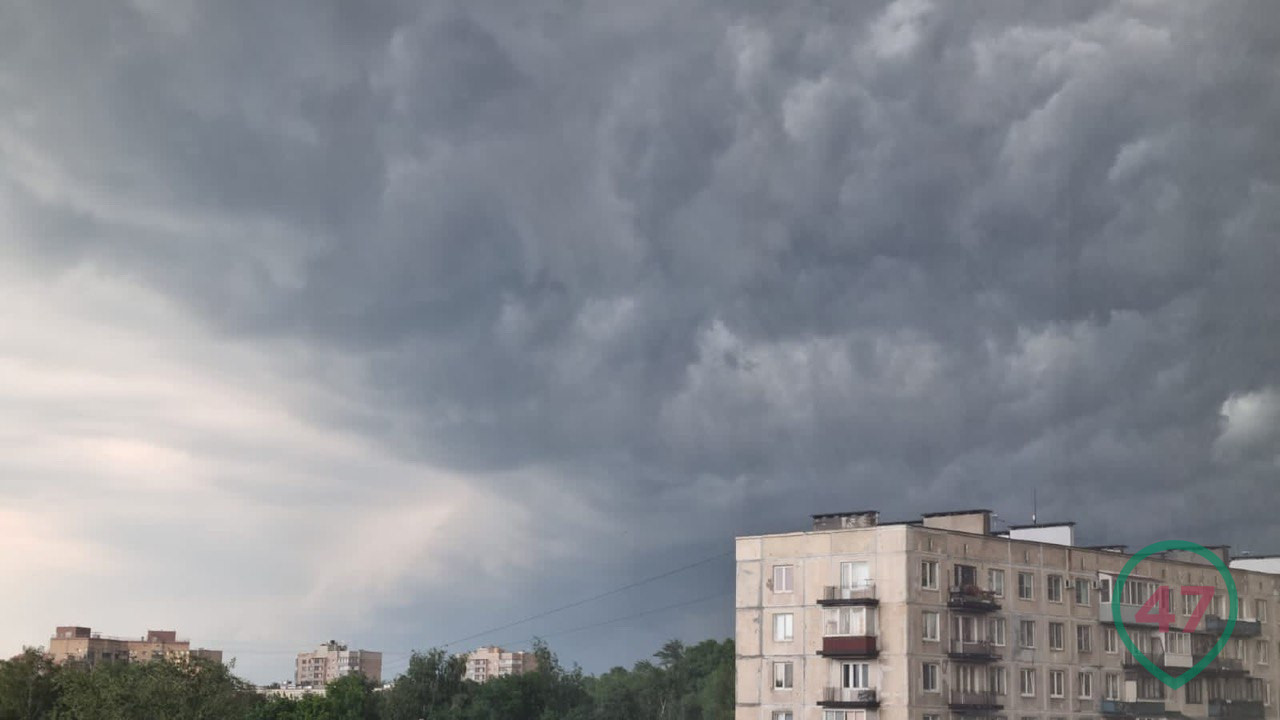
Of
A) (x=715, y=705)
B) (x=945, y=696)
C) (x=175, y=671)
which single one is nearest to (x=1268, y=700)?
(x=945, y=696)

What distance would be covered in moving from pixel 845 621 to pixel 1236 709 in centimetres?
4889

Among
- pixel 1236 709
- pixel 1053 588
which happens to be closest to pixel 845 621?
pixel 1053 588

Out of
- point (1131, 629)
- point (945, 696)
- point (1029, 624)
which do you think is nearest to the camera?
point (945, 696)

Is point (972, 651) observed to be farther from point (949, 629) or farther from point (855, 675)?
point (855, 675)

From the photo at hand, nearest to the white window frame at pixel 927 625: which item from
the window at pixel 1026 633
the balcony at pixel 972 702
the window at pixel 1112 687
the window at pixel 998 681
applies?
the balcony at pixel 972 702

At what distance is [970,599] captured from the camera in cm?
11369

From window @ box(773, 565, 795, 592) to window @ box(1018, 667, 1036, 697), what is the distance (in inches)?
897

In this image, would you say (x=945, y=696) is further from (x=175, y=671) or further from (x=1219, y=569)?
(x=175, y=671)

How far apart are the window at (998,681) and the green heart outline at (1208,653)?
16335 millimetres

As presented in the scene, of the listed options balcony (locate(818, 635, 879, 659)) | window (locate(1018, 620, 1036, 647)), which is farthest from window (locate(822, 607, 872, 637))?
window (locate(1018, 620, 1036, 647))

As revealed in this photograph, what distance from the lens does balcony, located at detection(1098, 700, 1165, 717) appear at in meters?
122

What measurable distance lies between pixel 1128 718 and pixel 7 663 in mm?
114875

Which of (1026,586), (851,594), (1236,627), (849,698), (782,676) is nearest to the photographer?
(849,698)

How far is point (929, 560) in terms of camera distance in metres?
113
